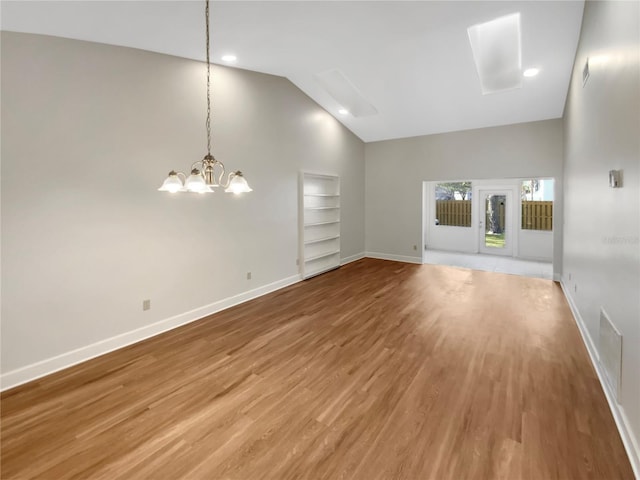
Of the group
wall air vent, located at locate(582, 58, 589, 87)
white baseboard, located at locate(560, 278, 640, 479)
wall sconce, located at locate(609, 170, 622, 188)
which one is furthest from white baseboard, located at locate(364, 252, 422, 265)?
wall sconce, located at locate(609, 170, 622, 188)

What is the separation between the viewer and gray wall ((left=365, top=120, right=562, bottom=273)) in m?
5.91

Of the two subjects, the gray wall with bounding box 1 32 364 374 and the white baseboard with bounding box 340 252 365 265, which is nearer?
the gray wall with bounding box 1 32 364 374

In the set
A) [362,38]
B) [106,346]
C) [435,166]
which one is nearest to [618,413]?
[362,38]

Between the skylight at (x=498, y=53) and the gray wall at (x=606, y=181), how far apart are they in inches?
39.9

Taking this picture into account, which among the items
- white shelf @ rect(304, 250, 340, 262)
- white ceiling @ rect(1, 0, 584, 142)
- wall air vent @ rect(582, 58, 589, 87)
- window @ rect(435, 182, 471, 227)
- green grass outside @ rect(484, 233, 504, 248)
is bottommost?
white shelf @ rect(304, 250, 340, 262)

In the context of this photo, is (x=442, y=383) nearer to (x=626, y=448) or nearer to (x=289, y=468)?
(x=626, y=448)

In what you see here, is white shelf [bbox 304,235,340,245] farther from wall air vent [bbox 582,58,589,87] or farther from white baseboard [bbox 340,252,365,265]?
wall air vent [bbox 582,58,589,87]

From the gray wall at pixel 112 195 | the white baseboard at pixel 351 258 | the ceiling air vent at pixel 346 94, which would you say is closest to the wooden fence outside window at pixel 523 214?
the white baseboard at pixel 351 258

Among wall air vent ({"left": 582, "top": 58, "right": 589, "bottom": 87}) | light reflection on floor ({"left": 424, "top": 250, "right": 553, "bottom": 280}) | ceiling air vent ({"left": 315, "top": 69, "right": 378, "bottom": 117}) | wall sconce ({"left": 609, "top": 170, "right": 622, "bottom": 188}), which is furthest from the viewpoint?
light reflection on floor ({"left": 424, "top": 250, "right": 553, "bottom": 280})

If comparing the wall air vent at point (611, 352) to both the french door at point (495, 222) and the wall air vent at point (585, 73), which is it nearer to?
the wall air vent at point (585, 73)

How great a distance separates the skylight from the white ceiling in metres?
0.17

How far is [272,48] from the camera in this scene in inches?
156

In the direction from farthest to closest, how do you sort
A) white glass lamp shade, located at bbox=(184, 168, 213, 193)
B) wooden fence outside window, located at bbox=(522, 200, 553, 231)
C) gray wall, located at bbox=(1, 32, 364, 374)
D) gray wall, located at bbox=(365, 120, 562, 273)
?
wooden fence outside window, located at bbox=(522, 200, 553, 231), gray wall, located at bbox=(365, 120, 562, 273), gray wall, located at bbox=(1, 32, 364, 374), white glass lamp shade, located at bbox=(184, 168, 213, 193)

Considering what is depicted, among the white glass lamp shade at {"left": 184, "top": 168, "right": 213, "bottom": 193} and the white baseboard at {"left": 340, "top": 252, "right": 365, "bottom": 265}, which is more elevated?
the white glass lamp shade at {"left": 184, "top": 168, "right": 213, "bottom": 193}
